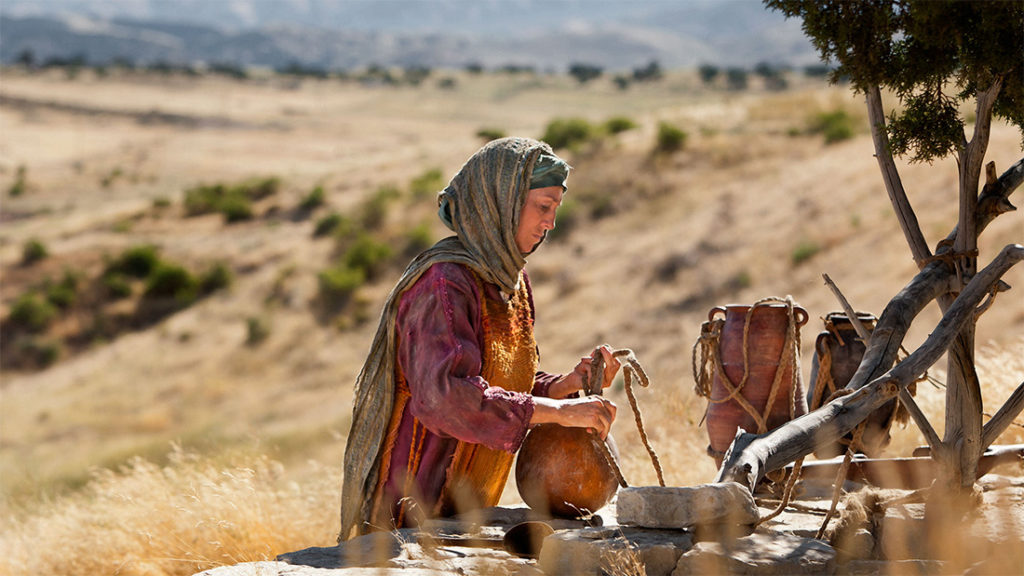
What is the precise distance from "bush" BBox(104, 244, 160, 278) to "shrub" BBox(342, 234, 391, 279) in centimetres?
626

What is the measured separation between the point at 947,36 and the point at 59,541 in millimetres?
4927

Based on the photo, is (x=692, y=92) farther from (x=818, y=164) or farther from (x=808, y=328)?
(x=808, y=328)

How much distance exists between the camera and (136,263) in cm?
3134

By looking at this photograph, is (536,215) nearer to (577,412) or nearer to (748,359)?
(577,412)

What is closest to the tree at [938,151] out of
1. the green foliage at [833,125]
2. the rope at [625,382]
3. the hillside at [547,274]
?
the rope at [625,382]

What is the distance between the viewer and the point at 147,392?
82.1 feet

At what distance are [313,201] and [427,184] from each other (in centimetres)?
439

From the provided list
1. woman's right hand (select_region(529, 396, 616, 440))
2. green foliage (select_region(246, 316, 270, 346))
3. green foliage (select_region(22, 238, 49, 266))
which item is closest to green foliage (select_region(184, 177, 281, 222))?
green foliage (select_region(22, 238, 49, 266))

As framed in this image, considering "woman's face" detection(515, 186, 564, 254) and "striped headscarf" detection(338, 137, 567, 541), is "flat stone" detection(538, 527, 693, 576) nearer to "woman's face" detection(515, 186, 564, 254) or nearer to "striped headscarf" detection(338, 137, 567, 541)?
"striped headscarf" detection(338, 137, 567, 541)

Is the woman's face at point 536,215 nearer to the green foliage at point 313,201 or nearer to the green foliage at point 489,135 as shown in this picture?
the green foliage at point 489,135

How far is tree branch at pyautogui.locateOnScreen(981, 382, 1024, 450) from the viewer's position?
4.00 m

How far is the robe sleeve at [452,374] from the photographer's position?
3480 mm

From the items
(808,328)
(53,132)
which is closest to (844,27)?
(808,328)

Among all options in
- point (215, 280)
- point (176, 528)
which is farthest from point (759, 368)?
Result: point (215, 280)
